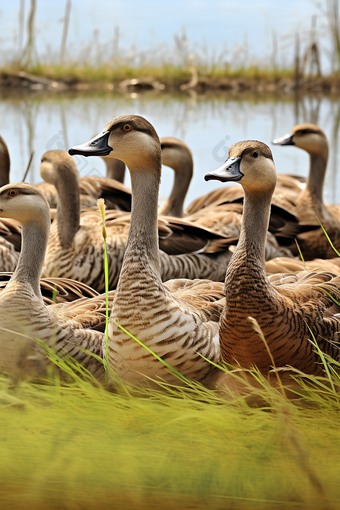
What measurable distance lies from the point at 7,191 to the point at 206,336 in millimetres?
1293

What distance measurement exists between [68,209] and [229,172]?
8.60 ft

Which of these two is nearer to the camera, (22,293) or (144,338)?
(144,338)

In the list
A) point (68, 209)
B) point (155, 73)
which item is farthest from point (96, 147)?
point (155, 73)

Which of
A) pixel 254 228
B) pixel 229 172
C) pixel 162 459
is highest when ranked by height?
pixel 229 172

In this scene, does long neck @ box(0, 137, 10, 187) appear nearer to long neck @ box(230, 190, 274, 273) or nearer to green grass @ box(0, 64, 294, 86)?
long neck @ box(230, 190, 274, 273)

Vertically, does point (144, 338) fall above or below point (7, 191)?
below

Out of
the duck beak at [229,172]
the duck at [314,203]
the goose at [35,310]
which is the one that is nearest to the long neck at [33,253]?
the goose at [35,310]

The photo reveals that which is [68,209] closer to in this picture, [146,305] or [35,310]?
[35,310]

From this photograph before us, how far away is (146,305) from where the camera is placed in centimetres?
326

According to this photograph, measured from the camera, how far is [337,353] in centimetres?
338

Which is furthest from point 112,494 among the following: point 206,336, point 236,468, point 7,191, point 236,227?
point 236,227

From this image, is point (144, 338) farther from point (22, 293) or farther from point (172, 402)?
point (22, 293)

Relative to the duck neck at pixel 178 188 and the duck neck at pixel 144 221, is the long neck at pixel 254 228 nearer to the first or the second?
the duck neck at pixel 144 221

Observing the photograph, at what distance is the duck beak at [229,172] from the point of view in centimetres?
312
